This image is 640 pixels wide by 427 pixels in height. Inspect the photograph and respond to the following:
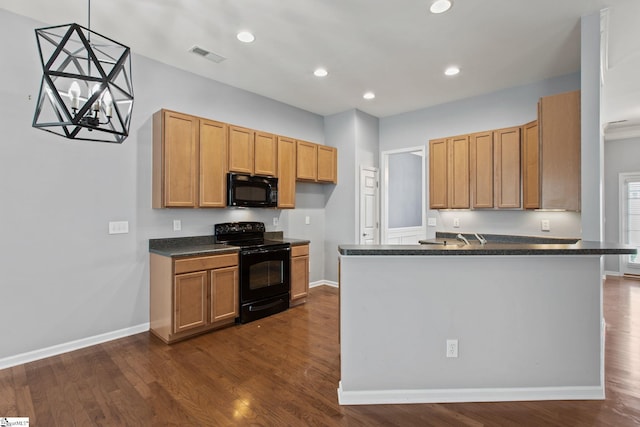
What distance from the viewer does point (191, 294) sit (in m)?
3.33

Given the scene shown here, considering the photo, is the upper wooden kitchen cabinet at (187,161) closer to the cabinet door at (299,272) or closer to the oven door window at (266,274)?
the oven door window at (266,274)

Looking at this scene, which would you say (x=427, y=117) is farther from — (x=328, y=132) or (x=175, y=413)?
(x=175, y=413)

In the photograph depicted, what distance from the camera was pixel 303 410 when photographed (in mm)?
2129

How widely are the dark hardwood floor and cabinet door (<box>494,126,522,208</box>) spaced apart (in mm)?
1733

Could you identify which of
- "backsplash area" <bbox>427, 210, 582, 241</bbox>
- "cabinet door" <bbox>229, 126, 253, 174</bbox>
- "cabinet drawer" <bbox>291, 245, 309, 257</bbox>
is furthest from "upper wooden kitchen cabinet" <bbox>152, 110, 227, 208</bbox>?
"backsplash area" <bbox>427, 210, 582, 241</bbox>

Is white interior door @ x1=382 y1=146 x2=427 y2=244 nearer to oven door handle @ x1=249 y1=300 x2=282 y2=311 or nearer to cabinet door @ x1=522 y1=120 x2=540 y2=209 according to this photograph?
cabinet door @ x1=522 y1=120 x2=540 y2=209

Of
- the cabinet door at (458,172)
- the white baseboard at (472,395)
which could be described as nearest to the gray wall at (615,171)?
the cabinet door at (458,172)

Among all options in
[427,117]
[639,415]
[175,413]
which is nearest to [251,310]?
[175,413]

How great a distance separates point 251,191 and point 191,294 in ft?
4.85

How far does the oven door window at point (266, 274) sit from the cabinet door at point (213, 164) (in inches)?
34.8

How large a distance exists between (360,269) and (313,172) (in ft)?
10.1

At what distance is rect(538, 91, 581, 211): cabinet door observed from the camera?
9.82 feet

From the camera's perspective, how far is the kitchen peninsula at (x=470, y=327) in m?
2.21

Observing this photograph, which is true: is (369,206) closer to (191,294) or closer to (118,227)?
(191,294)
